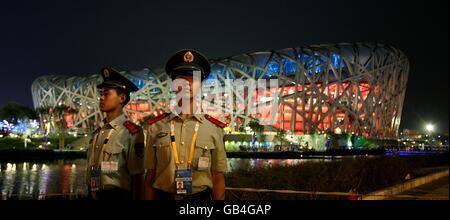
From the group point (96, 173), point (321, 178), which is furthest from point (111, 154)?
point (321, 178)

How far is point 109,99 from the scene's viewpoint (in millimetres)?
4281

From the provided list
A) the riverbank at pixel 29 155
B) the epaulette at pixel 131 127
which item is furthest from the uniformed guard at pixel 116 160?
the riverbank at pixel 29 155

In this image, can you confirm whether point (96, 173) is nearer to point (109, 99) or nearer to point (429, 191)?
point (109, 99)

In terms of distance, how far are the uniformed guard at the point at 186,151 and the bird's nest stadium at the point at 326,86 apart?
7828 cm

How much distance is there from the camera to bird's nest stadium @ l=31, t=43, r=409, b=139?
83.8 m

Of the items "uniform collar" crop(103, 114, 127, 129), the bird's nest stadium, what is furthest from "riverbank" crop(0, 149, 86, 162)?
the bird's nest stadium

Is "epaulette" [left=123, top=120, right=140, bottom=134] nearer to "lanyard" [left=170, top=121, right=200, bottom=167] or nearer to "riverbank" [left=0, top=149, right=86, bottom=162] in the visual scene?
"lanyard" [left=170, top=121, right=200, bottom=167]

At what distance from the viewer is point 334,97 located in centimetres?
8475

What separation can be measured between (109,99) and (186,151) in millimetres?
1202

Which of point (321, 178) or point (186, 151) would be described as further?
point (321, 178)

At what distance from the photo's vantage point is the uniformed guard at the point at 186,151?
3449 millimetres
